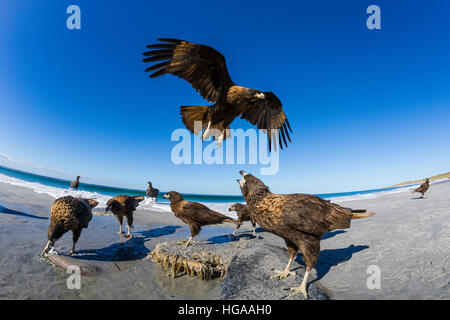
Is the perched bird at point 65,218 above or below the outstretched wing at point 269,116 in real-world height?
below

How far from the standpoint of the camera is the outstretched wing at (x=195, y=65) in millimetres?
3451

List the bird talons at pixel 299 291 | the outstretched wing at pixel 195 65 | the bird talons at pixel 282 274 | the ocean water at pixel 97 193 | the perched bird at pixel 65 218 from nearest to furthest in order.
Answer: the bird talons at pixel 299 291, the bird talons at pixel 282 274, the outstretched wing at pixel 195 65, the perched bird at pixel 65 218, the ocean water at pixel 97 193

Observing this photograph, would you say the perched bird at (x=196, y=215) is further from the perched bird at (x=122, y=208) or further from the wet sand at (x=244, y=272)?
the perched bird at (x=122, y=208)

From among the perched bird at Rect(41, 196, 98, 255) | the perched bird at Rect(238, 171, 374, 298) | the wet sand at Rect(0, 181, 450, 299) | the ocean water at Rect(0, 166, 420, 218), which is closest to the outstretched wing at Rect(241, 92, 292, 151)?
the perched bird at Rect(238, 171, 374, 298)

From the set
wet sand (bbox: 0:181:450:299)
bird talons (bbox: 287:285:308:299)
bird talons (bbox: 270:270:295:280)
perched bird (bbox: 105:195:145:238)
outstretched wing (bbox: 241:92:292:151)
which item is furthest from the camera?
perched bird (bbox: 105:195:145:238)

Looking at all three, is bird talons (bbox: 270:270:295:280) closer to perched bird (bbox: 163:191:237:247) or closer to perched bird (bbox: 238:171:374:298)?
perched bird (bbox: 238:171:374:298)

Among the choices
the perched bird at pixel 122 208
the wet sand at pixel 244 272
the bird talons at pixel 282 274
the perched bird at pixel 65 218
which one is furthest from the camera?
Answer: the perched bird at pixel 122 208

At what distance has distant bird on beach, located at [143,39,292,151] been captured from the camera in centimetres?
359

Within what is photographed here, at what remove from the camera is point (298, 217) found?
2.78 m

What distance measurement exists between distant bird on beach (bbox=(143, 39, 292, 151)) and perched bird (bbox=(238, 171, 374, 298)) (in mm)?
1383

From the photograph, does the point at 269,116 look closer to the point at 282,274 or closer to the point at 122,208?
the point at 282,274

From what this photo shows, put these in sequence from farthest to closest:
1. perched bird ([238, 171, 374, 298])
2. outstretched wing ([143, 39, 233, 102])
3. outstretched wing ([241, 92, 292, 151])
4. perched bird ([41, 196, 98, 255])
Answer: outstretched wing ([241, 92, 292, 151]), perched bird ([41, 196, 98, 255]), outstretched wing ([143, 39, 233, 102]), perched bird ([238, 171, 374, 298])

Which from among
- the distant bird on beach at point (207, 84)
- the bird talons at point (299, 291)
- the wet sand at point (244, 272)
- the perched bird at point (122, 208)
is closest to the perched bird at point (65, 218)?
the wet sand at point (244, 272)
